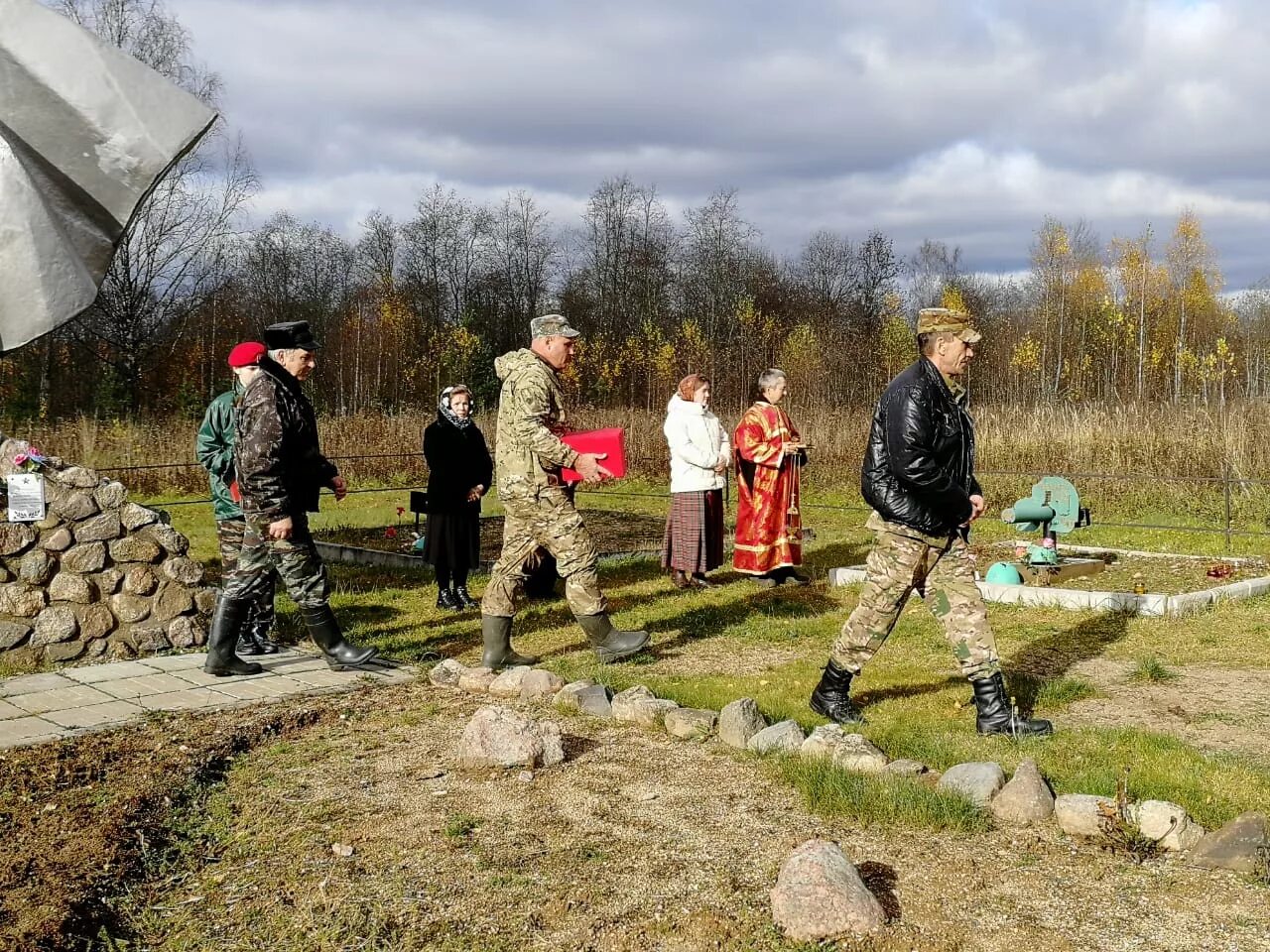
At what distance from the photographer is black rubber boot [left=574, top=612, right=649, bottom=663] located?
6.68 meters

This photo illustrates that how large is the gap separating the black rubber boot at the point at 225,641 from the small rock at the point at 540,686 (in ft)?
5.51

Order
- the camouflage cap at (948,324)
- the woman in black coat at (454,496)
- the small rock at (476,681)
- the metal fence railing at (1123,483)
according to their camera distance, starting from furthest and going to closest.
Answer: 1. the metal fence railing at (1123,483)
2. the woman in black coat at (454,496)
3. the small rock at (476,681)
4. the camouflage cap at (948,324)

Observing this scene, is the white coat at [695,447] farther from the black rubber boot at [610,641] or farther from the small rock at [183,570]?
the small rock at [183,570]

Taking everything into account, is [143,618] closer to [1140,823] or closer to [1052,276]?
[1140,823]

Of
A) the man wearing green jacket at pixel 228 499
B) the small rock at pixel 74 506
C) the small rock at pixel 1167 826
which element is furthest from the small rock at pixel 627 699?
the small rock at pixel 74 506

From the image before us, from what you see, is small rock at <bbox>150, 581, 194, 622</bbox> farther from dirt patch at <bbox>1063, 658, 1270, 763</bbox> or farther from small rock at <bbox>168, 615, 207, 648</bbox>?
dirt patch at <bbox>1063, 658, 1270, 763</bbox>

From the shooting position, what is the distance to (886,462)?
17.6ft

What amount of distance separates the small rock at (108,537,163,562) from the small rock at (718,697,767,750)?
3.91m

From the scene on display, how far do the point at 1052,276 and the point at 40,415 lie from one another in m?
33.7

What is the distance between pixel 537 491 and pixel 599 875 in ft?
9.99

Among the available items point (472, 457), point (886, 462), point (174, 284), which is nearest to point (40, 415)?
point (174, 284)

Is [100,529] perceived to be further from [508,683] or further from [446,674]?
[508,683]

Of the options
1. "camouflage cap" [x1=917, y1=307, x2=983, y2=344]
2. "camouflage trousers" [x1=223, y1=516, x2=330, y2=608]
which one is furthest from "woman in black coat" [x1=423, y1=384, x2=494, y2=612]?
"camouflage cap" [x1=917, y1=307, x2=983, y2=344]

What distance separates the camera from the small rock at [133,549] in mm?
6977
